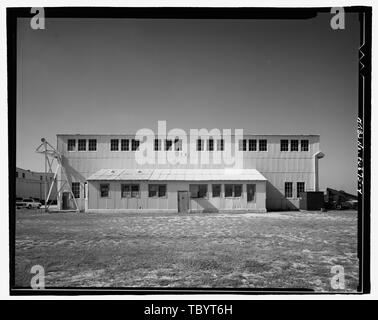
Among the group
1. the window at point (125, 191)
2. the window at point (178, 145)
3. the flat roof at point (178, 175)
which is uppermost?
the window at point (178, 145)

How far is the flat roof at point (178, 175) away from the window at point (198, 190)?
0.61m

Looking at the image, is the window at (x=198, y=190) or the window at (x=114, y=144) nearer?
the window at (x=198, y=190)

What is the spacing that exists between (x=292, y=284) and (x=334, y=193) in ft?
77.5

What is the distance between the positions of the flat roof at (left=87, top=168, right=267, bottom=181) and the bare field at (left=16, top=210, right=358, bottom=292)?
346 inches

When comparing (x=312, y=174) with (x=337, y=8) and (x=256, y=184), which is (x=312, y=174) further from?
(x=337, y=8)

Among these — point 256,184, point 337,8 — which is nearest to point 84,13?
point 337,8

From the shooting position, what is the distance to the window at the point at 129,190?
20.7 m

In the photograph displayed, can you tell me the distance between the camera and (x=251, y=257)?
24.8ft

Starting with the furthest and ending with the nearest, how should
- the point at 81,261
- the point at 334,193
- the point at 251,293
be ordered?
the point at 334,193 → the point at 81,261 → the point at 251,293

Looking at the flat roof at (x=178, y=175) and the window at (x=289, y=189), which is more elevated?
the flat roof at (x=178, y=175)

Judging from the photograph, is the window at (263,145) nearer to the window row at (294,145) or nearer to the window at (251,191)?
the window row at (294,145)

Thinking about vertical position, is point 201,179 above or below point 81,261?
above

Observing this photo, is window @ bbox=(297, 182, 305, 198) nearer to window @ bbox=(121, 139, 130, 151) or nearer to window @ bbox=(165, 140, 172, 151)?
window @ bbox=(165, 140, 172, 151)

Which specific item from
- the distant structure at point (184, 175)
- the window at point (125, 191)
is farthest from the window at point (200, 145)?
the window at point (125, 191)
